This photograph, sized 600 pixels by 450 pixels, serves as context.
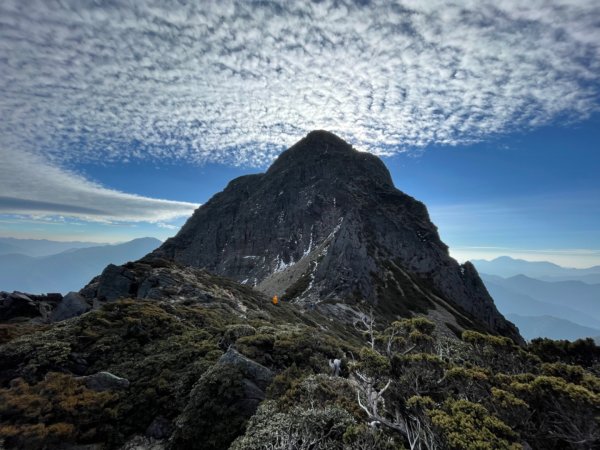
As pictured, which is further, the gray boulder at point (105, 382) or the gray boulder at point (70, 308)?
the gray boulder at point (70, 308)

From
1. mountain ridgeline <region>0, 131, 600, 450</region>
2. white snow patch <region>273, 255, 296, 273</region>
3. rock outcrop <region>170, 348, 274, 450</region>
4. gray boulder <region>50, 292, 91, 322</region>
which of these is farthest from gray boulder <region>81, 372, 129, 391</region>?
white snow patch <region>273, 255, 296, 273</region>

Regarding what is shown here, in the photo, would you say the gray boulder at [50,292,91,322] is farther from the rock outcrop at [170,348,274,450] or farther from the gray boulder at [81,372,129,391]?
the rock outcrop at [170,348,274,450]

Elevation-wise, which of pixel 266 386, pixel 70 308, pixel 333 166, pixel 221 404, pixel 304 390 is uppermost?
pixel 333 166

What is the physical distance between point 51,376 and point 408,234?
478 ft

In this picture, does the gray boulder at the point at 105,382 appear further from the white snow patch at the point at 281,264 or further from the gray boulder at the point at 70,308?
the white snow patch at the point at 281,264

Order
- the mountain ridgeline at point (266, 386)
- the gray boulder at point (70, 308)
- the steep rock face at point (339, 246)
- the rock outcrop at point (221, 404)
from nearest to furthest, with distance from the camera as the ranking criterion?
the mountain ridgeline at point (266, 386)
the rock outcrop at point (221, 404)
the gray boulder at point (70, 308)
the steep rock face at point (339, 246)

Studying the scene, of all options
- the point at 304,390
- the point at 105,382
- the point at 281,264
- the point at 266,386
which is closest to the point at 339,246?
the point at 281,264

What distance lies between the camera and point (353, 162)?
186000 millimetres

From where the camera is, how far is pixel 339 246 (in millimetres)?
94875

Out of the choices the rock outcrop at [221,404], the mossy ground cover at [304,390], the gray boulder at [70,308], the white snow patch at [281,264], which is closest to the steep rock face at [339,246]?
the white snow patch at [281,264]

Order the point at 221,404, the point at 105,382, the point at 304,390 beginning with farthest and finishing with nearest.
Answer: the point at 105,382 → the point at 304,390 → the point at 221,404

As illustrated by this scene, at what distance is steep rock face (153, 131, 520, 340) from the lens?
304ft

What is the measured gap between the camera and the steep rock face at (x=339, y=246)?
304 feet

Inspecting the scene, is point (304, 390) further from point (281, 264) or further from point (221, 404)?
point (281, 264)
